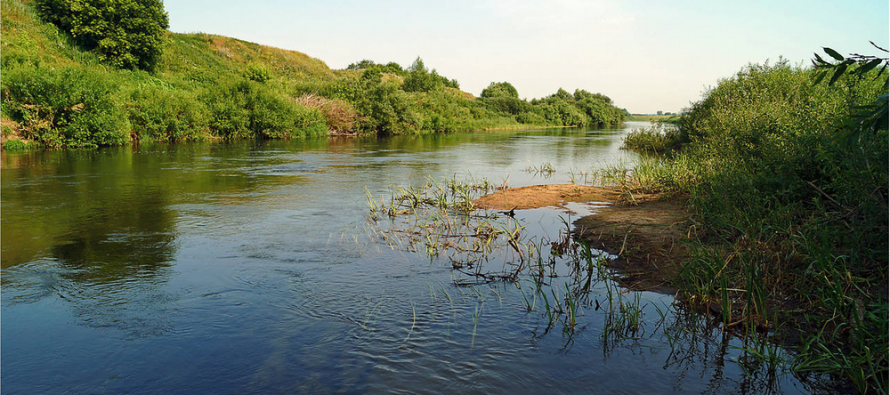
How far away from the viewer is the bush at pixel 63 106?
2309 centimetres

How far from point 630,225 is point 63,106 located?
2512cm

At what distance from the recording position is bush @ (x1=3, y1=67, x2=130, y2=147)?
2309cm

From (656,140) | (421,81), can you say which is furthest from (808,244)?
(421,81)

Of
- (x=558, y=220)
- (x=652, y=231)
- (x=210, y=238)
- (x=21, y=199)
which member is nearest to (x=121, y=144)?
Result: (x=21, y=199)

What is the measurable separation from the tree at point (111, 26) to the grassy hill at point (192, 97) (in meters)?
1.06

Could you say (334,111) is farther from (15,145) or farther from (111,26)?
(15,145)

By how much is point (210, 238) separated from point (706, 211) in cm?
764

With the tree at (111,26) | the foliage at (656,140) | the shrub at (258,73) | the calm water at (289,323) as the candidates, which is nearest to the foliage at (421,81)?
the shrub at (258,73)

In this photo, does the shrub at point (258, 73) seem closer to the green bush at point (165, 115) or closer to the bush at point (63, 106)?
the green bush at point (165, 115)

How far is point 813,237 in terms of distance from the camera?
5.81 m

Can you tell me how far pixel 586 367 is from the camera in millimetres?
4371

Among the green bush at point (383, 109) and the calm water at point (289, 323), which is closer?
the calm water at point (289, 323)

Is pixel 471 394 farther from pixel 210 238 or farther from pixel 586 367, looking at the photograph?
pixel 210 238

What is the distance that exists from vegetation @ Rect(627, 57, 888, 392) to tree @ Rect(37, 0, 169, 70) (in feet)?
156
